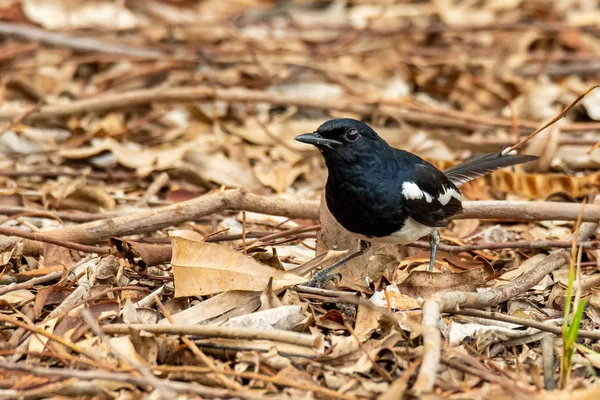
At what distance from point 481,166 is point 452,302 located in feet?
5.98

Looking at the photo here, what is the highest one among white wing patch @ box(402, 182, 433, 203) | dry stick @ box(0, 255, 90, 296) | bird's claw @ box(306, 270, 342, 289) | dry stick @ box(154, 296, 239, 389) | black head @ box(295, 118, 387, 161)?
black head @ box(295, 118, 387, 161)

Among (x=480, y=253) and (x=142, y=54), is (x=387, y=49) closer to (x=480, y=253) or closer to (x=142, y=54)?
(x=142, y=54)

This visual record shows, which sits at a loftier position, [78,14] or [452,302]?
[78,14]

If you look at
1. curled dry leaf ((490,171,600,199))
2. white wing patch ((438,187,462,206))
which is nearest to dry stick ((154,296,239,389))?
white wing patch ((438,187,462,206))

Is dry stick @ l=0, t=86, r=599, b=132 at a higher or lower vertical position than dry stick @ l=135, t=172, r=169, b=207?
higher

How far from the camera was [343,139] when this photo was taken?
4508mm

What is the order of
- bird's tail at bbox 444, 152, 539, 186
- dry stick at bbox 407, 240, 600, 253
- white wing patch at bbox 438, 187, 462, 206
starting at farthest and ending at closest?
bird's tail at bbox 444, 152, 539, 186
white wing patch at bbox 438, 187, 462, 206
dry stick at bbox 407, 240, 600, 253

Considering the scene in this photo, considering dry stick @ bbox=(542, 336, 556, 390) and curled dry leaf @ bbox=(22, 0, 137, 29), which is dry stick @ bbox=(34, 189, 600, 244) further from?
curled dry leaf @ bbox=(22, 0, 137, 29)

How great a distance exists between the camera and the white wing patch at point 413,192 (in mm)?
4556

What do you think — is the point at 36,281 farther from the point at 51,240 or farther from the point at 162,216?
the point at 162,216

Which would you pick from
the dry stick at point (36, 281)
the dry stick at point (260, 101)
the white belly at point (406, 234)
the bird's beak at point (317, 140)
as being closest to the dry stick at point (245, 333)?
the dry stick at point (36, 281)

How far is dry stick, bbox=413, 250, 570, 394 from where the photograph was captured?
309 cm

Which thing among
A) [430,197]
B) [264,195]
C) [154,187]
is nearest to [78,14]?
[154,187]

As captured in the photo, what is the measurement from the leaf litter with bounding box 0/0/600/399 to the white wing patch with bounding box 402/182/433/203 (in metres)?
0.36
